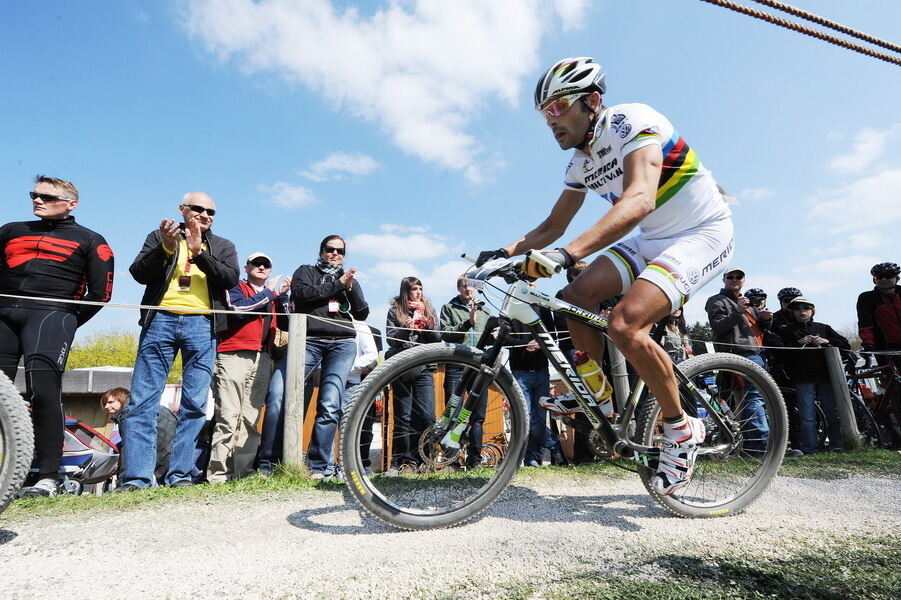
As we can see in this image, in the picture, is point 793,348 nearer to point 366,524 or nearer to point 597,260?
point 597,260

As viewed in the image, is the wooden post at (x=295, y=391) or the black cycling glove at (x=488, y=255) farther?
the wooden post at (x=295, y=391)

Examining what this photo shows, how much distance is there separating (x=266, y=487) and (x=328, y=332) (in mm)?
1745

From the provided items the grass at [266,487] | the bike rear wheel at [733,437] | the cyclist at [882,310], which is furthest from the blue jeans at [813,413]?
the bike rear wheel at [733,437]

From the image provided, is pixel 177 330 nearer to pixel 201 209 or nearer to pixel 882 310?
pixel 201 209

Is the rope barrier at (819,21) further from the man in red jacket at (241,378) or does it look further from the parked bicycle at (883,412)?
the parked bicycle at (883,412)

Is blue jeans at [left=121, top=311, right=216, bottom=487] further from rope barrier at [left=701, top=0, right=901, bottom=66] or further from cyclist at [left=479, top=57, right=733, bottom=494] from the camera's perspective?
rope barrier at [left=701, top=0, right=901, bottom=66]

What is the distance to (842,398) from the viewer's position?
6.98 meters

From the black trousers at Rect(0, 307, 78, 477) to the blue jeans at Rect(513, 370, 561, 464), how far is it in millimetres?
3994

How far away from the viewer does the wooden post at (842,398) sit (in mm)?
6871

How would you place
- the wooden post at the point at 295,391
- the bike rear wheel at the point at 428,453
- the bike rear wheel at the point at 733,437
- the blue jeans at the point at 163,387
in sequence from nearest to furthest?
the bike rear wheel at the point at 428,453
the bike rear wheel at the point at 733,437
the blue jeans at the point at 163,387
the wooden post at the point at 295,391

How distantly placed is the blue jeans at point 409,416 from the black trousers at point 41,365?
7.78 ft

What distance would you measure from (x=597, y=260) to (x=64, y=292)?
12.7ft

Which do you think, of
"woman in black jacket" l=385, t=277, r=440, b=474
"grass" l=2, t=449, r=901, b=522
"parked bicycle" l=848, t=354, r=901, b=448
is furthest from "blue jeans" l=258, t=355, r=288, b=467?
"parked bicycle" l=848, t=354, r=901, b=448

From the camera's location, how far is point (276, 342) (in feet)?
18.1
